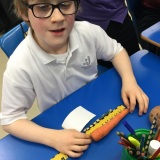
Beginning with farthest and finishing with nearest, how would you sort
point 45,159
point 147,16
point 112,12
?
point 147,16 < point 112,12 < point 45,159

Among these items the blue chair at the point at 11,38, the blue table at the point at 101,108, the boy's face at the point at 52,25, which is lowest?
the blue table at the point at 101,108

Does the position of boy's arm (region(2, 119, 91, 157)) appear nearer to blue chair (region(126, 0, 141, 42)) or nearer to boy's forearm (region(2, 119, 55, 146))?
boy's forearm (region(2, 119, 55, 146))

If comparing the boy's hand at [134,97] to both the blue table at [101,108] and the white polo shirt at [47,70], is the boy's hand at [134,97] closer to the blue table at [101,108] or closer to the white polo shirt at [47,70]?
the blue table at [101,108]

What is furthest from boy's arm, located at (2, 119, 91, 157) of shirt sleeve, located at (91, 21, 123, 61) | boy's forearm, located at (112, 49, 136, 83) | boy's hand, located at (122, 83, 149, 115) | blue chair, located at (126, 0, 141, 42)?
blue chair, located at (126, 0, 141, 42)

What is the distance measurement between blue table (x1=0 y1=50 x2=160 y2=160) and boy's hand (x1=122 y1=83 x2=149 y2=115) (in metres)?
0.02

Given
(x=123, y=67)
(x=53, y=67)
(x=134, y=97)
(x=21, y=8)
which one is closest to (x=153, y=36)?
(x=123, y=67)

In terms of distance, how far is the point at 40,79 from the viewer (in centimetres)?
94

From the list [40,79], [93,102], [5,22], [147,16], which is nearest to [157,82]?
[93,102]

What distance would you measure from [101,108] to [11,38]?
48cm

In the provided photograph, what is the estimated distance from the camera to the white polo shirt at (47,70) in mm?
864

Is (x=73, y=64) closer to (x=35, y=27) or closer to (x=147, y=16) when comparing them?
(x=35, y=27)

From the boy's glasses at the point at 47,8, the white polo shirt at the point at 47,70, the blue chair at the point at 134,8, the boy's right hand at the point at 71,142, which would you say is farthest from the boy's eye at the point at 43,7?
the blue chair at the point at 134,8

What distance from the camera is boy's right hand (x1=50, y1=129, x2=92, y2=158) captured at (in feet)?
2.41

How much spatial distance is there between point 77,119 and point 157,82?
1.07ft
